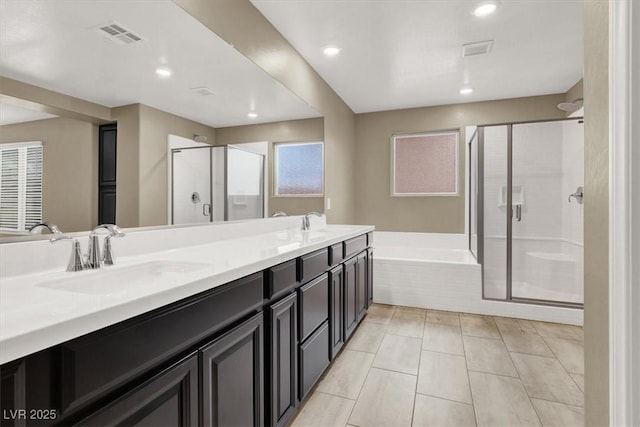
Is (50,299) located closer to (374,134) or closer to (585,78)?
(585,78)

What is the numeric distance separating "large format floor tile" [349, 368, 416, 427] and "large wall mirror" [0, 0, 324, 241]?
136cm

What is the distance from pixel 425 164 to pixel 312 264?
3.30 metres

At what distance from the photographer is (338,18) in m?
2.34

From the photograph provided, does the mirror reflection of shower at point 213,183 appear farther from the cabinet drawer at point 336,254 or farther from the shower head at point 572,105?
the shower head at point 572,105

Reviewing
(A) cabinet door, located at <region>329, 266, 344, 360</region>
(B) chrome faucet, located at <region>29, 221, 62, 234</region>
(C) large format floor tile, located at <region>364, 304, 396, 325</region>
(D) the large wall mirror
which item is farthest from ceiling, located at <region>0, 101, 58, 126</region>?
(C) large format floor tile, located at <region>364, 304, 396, 325</region>

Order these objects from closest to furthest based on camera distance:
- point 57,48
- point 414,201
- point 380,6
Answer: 1. point 57,48
2. point 380,6
3. point 414,201

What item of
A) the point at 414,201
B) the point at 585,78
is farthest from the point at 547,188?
the point at 585,78

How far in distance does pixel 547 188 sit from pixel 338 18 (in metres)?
2.44

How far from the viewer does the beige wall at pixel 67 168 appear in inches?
42.0

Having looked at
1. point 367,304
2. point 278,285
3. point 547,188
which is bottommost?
point 367,304

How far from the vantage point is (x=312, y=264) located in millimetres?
1719

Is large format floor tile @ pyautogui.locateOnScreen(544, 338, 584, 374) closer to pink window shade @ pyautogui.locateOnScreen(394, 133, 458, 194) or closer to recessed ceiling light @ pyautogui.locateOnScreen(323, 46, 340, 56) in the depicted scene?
pink window shade @ pyautogui.locateOnScreen(394, 133, 458, 194)

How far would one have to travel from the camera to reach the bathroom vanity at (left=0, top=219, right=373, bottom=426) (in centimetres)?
59

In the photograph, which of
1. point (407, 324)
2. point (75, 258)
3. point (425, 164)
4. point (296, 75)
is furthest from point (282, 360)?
point (425, 164)
